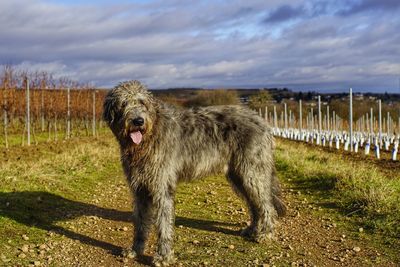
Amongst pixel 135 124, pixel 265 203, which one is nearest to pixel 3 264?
pixel 135 124

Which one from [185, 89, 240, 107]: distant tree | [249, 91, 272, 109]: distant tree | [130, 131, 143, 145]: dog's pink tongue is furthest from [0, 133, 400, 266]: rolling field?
[249, 91, 272, 109]: distant tree

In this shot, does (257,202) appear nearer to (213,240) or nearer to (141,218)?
(213,240)

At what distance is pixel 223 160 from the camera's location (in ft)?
21.4

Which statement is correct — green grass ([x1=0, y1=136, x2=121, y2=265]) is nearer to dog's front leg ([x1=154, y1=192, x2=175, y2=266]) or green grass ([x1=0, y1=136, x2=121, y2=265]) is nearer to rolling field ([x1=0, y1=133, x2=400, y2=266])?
rolling field ([x1=0, y1=133, x2=400, y2=266])

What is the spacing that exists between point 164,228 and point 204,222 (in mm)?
1841

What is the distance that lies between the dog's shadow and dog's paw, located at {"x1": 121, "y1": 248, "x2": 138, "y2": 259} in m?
0.15

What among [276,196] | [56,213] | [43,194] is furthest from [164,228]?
[43,194]

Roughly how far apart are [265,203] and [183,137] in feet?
4.89

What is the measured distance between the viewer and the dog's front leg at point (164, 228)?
18.5 feet

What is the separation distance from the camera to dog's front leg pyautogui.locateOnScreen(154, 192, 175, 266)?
5.64 metres

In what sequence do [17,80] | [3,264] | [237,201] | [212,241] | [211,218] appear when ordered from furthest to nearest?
1. [17,80]
2. [237,201]
3. [211,218]
4. [212,241]
5. [3,264]

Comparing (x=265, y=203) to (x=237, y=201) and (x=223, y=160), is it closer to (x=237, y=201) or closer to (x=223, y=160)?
(x=223, y=160)

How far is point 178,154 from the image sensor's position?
20.2ft

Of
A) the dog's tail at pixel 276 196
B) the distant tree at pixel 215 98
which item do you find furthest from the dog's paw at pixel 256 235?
the distant tree at pixel 215 98
